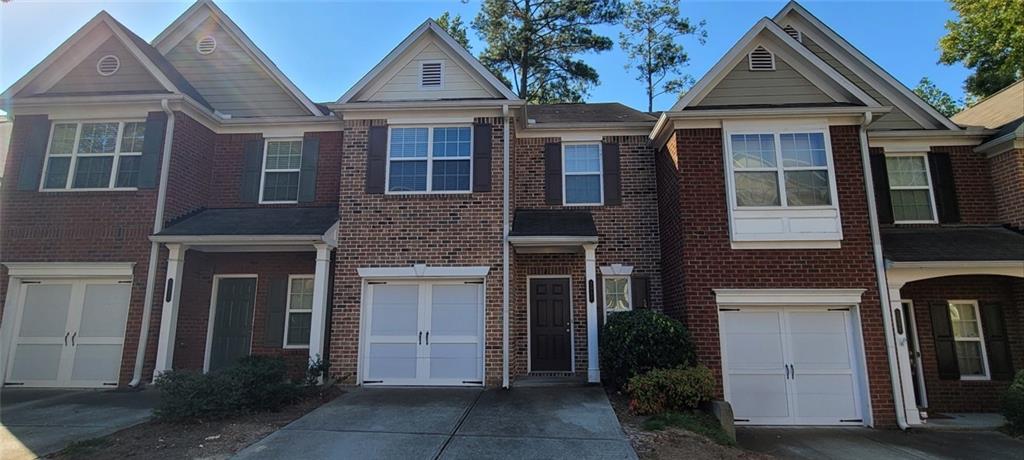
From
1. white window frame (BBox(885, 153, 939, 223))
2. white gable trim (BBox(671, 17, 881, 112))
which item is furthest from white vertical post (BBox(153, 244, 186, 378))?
white window frame (BBox(885, 153, 939, 223))

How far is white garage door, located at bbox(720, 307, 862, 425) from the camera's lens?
27.7ft

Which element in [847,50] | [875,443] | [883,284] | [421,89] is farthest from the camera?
[847,50]

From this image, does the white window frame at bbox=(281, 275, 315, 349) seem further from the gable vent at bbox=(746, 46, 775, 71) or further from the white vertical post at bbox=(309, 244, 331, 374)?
the gable vent at bbox=(746, 46, 775, 71)

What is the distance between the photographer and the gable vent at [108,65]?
10.4 metres

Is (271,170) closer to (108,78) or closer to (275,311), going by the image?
(275,311)

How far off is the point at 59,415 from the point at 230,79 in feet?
25.8

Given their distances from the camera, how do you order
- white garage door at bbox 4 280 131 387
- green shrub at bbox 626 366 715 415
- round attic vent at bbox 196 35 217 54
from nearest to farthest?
green shrub at bbox 626 366 715 415 < white garage door at bbox 4 280 131 387 < round attic vent at bbox 196 35 217 54

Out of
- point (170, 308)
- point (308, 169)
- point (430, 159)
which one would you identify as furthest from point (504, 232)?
point (170, 308)

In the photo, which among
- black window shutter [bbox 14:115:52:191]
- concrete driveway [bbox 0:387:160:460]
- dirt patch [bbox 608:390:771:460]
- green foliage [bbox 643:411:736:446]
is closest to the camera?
dirt patch [bbox 608:390:771:460]

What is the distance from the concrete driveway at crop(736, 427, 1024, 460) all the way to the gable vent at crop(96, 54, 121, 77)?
14067 millimetres

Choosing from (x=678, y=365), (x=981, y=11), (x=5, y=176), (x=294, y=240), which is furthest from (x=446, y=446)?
(x=981, y=11)

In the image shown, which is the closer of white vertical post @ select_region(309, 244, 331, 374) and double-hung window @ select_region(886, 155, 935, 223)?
white vertical post @ select_region(309, 244, 331, 374)

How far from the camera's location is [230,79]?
11.9 metres

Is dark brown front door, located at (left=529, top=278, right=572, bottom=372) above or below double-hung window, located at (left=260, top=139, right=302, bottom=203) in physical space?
below
